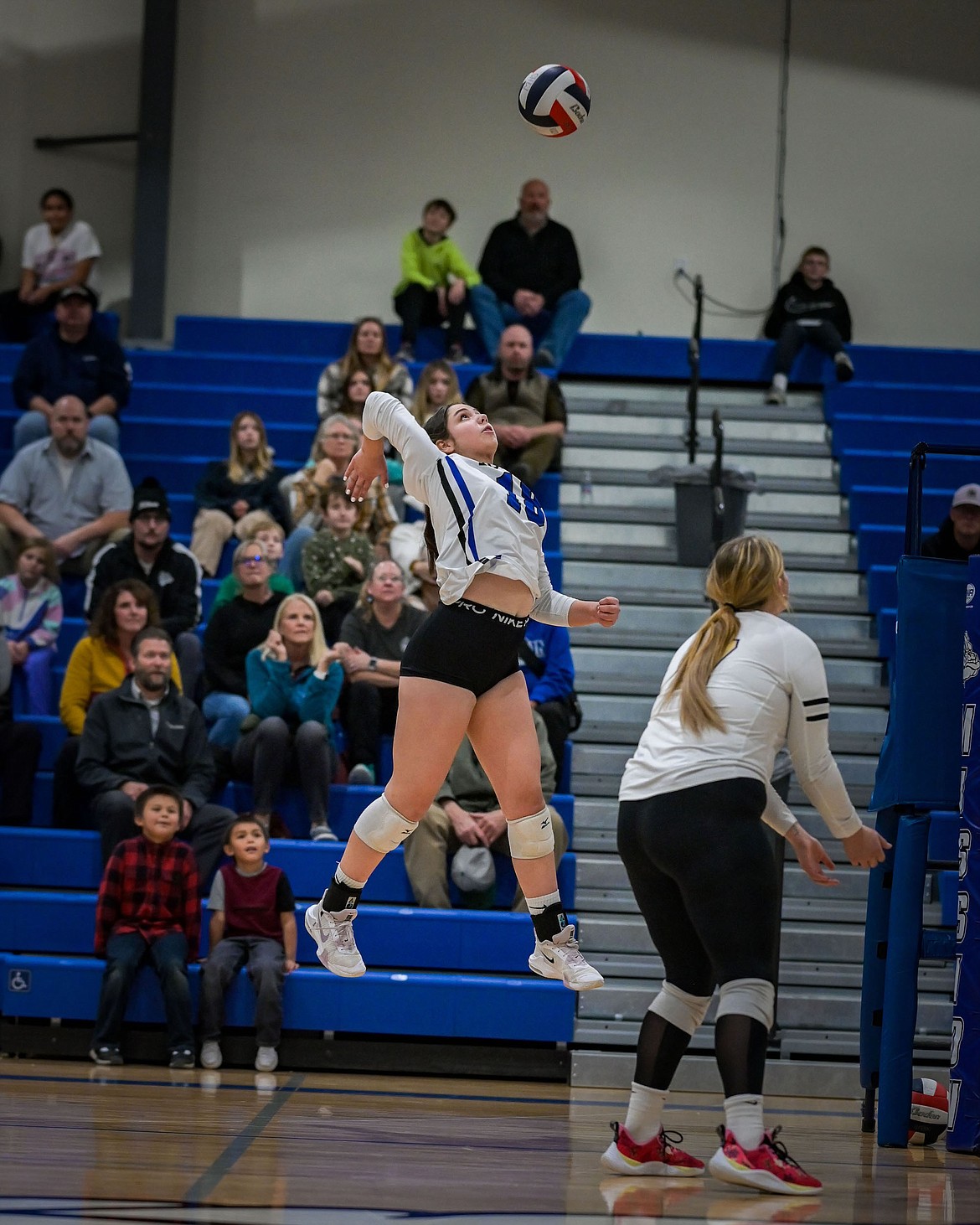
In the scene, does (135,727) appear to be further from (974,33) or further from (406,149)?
(974,33)

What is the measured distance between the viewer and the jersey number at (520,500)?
450 cm

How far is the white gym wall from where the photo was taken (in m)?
12.5

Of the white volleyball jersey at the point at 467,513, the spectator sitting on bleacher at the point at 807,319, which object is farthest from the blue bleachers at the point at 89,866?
the spectator sitting on bleacher at the point at 807,319

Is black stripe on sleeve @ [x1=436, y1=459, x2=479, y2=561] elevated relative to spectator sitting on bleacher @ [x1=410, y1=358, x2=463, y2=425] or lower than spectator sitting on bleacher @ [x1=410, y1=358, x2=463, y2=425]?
lower

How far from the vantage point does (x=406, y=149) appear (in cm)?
1259

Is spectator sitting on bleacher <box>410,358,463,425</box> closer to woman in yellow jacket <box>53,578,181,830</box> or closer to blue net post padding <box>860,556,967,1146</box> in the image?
woman in yellow jacket <box>53,578,181,830</box>

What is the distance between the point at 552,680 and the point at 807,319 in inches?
193

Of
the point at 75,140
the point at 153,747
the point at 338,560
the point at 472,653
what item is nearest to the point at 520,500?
the point at 472,653

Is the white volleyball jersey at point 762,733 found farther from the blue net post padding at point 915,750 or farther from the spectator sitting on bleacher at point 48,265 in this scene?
the spectator sitting on bleacher at point 48,265

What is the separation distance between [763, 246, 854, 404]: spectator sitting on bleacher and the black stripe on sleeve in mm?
7116

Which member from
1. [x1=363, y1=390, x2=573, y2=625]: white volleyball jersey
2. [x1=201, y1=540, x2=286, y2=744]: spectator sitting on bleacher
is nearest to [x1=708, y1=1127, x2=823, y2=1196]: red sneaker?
[x1=363, y1=390, x2=573, y2=625]: white volleyball jersey

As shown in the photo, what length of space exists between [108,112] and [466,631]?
9690 mm

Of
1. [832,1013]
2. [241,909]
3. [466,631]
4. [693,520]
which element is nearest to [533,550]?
[466,631]

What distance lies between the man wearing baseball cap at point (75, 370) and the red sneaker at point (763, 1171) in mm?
7210
